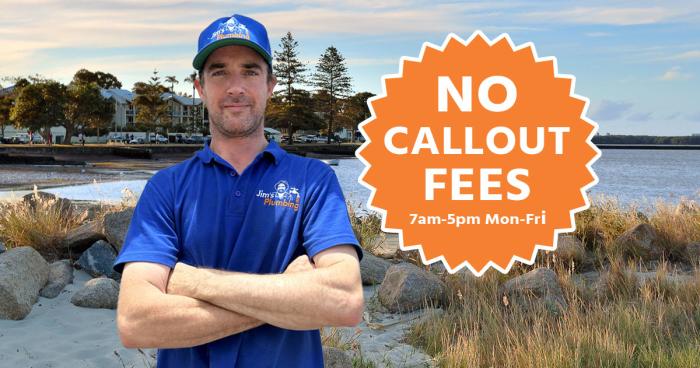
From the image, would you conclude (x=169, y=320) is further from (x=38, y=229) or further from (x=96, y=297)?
(x=38, y=229)

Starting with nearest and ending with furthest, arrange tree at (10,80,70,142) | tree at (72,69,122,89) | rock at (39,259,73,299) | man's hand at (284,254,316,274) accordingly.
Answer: man's hand at (284,254,316,274) < rock at (39,259,73,299) < tree at (10,80,70,142) < tree at (72,69,122,89)

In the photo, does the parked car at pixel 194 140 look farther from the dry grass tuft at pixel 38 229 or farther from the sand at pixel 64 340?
the sand at pixel 64 340

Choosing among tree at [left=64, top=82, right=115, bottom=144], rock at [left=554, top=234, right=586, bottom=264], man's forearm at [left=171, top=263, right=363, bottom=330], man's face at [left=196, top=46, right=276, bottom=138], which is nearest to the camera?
man's forearm at [left=171, top=263, right=363, bottom=330]

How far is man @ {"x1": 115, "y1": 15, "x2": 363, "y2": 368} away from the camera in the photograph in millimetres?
2562

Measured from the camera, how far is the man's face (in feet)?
9.46

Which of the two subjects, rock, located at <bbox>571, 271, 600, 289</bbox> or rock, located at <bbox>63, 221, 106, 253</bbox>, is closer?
rock, located at <bbox>63, 221, 106, 253</bbox>

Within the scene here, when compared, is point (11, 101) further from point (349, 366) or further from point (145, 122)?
point (349, 366)

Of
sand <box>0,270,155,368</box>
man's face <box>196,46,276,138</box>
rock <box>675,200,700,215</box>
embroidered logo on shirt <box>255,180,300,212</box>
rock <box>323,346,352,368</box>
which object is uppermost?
man's face <box>196,46,276,138</box>

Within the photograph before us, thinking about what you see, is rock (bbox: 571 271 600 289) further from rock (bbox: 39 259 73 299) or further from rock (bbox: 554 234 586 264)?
rock (bbox: 39 259 73 299)

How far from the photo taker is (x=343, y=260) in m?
2.69

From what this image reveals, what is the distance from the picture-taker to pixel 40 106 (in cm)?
6631

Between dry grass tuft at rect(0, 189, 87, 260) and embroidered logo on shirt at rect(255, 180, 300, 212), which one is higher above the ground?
embroidered logo on shirt at rect(255, 180, 300, 212)

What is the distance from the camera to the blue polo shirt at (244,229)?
8.92 feet

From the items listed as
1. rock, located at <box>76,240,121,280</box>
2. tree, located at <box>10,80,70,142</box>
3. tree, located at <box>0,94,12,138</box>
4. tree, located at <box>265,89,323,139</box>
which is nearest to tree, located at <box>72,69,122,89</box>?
tree, located at <box>0,94,12,138</box>
